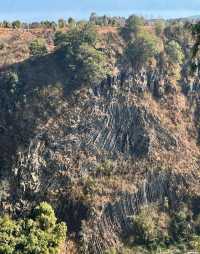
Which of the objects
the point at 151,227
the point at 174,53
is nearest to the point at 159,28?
the point at 174,53

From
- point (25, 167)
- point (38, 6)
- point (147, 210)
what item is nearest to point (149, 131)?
point (147, 210)

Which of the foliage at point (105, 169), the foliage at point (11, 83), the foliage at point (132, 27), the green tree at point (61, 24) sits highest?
the green tree at point (61, 24)

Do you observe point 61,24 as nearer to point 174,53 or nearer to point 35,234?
point 174,53

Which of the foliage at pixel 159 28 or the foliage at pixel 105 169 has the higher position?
the foliage at pixel 159 28

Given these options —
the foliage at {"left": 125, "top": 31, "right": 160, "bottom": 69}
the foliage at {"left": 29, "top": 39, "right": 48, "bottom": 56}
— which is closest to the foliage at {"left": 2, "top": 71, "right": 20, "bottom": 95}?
the foliage at {"left": 29, "top": 39, "right": 48, "bottom": 56}

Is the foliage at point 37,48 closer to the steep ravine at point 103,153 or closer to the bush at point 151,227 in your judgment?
the steep ravine at point 103,153

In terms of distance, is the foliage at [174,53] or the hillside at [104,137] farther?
the foliage at [174,53]

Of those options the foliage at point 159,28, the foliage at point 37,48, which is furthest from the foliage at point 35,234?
the foliage at point 159,28

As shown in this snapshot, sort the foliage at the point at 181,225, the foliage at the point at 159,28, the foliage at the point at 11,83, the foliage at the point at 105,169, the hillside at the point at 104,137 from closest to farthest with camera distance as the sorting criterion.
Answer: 1. the hillside at the point at 104,137
2. the foliage at the point at 181,225
3. the foliage at the point at 105,169
4. the foliage at the point at 11,83
5. the foliage at the point at 159,28
